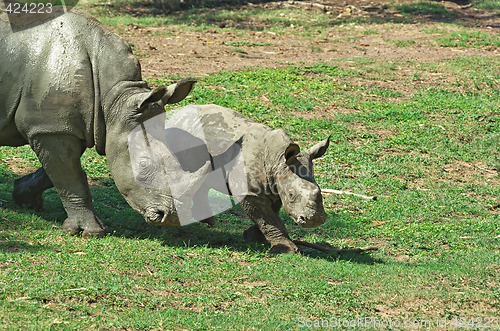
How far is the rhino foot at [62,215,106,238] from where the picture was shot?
797 centimetres

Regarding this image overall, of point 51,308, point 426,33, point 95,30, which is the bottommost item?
point 426,33

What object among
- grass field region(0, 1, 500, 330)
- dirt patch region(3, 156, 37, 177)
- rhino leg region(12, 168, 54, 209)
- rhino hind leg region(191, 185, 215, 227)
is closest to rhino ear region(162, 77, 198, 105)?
rhino hind leg region(191, 185, 215, 227)

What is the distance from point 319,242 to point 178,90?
2486mm

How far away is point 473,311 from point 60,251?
4.05 metres

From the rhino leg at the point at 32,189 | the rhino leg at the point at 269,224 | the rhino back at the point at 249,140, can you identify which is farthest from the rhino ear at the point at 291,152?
the rhino leg at the point at 32,189

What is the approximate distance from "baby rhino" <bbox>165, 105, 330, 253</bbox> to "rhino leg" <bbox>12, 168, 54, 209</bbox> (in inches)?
66.6

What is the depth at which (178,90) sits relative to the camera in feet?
25.1

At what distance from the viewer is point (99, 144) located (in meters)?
7.96

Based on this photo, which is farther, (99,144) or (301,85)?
(301,85)

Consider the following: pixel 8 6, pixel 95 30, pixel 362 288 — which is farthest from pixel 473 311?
pixel 8 6

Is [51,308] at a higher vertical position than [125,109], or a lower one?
lower

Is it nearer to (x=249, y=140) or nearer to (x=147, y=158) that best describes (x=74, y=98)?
(x=147, y=158)

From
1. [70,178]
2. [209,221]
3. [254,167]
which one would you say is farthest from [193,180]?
[70,178]

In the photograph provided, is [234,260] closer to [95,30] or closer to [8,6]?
[95,30]
